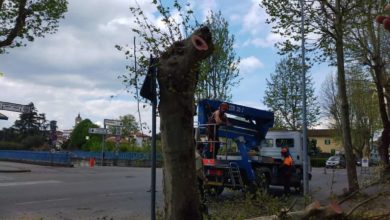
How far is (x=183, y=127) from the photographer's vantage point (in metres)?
6.41

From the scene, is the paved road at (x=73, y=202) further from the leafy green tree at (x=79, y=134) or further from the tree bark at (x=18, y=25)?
the leafy green tree at (x=79, y=134)

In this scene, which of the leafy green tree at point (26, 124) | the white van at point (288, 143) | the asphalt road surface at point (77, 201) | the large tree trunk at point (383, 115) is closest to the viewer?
the asphalt road surface at point (77, 201)

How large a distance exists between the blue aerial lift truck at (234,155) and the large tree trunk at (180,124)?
7.46 metres

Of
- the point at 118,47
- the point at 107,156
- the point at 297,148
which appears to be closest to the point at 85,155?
the point at 107,156

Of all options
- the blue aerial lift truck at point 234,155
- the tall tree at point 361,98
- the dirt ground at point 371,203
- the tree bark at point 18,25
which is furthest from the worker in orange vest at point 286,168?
the tall tree at point 361,98

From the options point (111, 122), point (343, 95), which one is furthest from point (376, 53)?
point (111, 122)

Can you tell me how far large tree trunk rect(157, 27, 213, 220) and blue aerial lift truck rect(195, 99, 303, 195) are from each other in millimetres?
7456

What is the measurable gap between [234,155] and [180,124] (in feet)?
28.8

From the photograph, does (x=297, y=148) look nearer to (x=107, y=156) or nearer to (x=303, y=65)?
(x=303, y=65)

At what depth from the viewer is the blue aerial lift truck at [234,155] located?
14539mm

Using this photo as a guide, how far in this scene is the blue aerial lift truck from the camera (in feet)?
47.7

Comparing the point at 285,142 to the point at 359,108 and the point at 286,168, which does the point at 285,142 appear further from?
the point at 359,108

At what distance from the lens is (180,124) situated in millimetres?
6414

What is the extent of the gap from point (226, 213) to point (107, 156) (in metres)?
44.3
